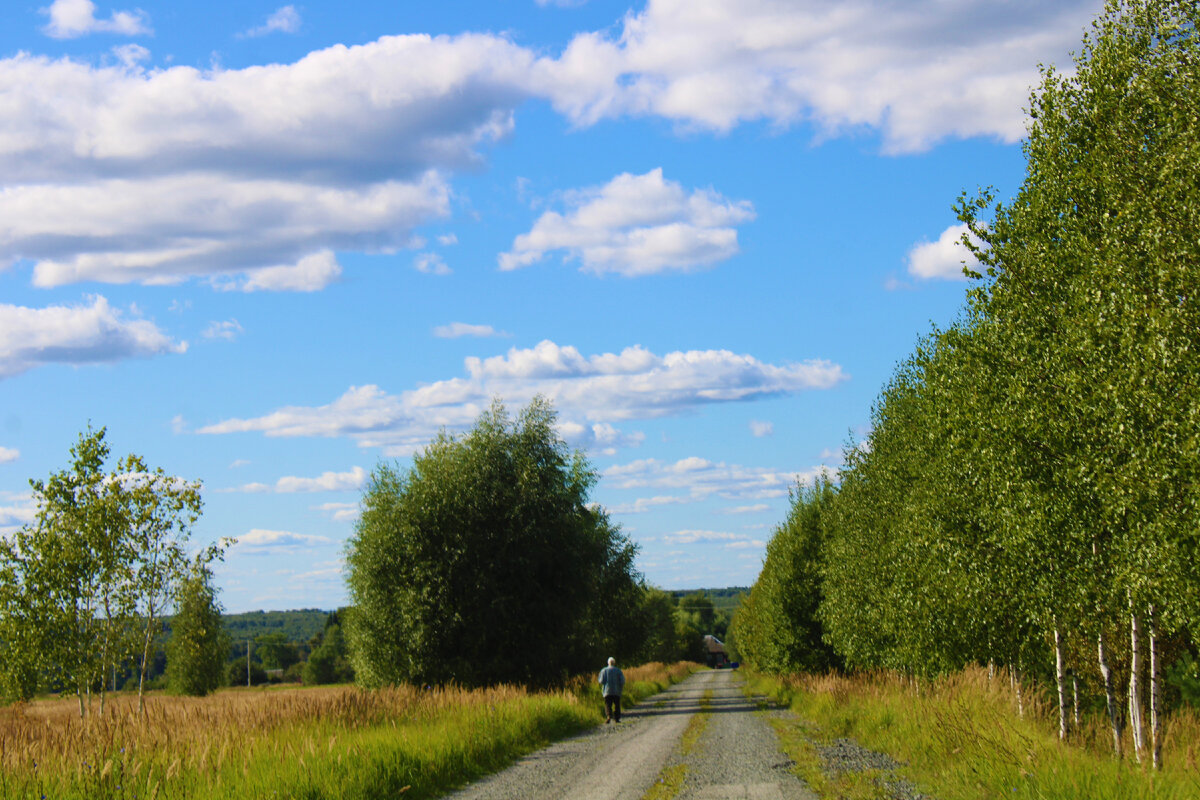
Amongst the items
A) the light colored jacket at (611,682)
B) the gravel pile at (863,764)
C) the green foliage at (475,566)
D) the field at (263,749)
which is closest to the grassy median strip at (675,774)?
the gravel pile at (863,764)

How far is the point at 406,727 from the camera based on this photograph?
59.9 feet

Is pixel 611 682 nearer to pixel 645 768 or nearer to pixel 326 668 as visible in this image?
pixel 645 768

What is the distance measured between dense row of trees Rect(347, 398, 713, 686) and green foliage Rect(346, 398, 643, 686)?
37 millimetres

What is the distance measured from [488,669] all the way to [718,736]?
11.5 metres

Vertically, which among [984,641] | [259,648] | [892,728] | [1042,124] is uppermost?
[1042,124]

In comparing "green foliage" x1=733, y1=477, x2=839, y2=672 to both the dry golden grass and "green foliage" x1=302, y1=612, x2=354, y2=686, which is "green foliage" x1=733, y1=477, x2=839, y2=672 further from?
"green foliage" x1=302, y1=612, x2=354, y2=686

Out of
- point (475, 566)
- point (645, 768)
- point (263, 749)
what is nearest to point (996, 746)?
point (645, 768)

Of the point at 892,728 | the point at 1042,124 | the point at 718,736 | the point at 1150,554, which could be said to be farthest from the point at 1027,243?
the point at 718,736

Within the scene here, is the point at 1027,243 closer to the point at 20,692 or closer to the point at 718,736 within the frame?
Answer: the point at 718,736

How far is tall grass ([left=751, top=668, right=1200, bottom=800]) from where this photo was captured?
34.5ft

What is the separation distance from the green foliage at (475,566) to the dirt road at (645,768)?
811 cm

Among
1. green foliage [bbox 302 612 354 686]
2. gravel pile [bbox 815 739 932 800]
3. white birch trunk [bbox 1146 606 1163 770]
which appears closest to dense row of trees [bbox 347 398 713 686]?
gravel pile [bbox 815 739 932 800]

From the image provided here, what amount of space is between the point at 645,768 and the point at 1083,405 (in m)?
8.89

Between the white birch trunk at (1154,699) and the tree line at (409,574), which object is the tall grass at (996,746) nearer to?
the white birch trunk at (1154,699)
